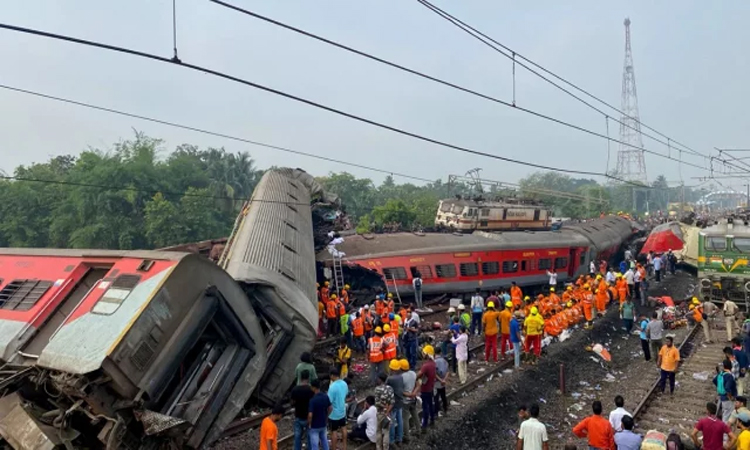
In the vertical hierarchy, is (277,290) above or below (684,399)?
above

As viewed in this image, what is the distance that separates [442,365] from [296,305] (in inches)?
113

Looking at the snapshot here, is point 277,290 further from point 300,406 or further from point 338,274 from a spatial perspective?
point 338,274

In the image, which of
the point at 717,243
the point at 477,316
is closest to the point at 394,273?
the point at 477,316

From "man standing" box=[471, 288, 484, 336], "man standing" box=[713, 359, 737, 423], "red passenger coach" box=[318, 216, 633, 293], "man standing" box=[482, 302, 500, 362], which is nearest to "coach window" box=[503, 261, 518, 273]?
"red passenger coach" box=[318, 216, 633, 293]

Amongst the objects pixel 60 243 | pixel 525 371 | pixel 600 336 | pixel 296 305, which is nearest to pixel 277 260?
pixel 296 305

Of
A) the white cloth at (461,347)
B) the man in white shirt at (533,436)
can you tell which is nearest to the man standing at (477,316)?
the white cloth at (461,347)

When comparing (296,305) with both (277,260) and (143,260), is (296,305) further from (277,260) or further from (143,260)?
(143,260)

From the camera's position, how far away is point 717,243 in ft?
57.0

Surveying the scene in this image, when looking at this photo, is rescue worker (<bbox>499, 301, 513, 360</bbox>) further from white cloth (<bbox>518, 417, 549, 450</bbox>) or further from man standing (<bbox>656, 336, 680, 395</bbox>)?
white cloth (<bbox>518, 417, 549, 450</bbox>)

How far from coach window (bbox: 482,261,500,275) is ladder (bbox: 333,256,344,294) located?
5487mm

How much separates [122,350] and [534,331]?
967cm

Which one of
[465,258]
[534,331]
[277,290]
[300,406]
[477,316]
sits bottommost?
[477,316]

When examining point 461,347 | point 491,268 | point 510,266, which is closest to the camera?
point 461,347

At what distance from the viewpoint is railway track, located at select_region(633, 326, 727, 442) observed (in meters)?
9.62
